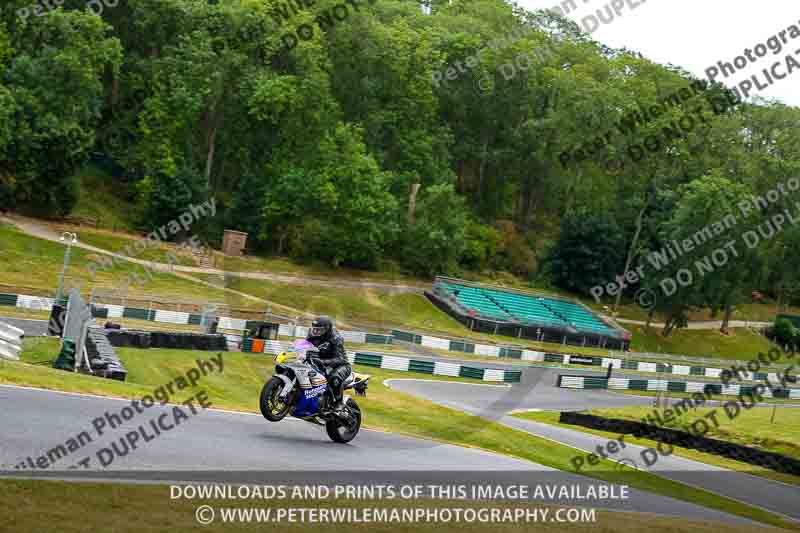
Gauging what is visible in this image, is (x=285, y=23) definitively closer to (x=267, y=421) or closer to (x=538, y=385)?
(x=538, y=385)

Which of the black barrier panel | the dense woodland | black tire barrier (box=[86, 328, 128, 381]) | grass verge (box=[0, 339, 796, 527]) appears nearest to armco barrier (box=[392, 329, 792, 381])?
the black barrier panel

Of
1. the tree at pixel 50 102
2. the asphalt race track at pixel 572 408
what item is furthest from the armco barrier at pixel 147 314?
the tree at pixel 50 102

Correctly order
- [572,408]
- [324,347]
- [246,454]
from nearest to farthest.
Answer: [246,454], [324,347], [572,408]

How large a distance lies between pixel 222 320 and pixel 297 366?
80.9 ft

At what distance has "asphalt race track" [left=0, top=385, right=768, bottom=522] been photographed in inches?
440

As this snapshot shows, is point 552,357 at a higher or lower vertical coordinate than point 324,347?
lower

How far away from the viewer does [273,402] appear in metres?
15.2

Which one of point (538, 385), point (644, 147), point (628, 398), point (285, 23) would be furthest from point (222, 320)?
point (644, 147)

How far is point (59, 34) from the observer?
56.6 m

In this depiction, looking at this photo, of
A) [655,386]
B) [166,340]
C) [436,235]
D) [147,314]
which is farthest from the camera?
[436,235]

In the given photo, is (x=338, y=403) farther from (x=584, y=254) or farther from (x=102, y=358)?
(x=584, y=254)

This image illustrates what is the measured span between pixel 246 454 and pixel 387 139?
211 feet

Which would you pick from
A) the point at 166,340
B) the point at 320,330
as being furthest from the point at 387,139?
the point at 320,330

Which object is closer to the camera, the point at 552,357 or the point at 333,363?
the point at 333,363
